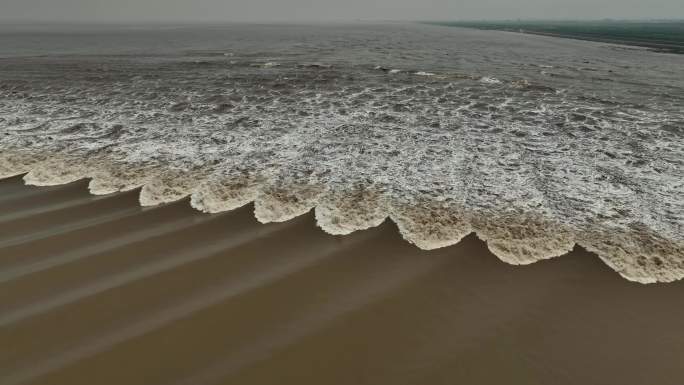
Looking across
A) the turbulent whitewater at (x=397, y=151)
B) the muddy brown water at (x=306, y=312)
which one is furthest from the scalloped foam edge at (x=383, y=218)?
the muddy brown water at (x=306, y=312)

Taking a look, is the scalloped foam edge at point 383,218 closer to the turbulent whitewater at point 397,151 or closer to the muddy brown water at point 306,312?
the turbulent whitewater at point 397,151

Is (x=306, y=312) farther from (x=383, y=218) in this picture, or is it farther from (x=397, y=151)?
(x=397, y=151)

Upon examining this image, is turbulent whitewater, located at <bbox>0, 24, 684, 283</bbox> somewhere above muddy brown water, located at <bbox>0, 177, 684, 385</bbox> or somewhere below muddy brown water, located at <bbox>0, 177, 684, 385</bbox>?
above

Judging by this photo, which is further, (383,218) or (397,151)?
(397,151)

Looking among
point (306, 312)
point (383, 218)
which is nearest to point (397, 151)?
point (383, 218)

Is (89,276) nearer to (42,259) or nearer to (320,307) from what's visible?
(42,259)

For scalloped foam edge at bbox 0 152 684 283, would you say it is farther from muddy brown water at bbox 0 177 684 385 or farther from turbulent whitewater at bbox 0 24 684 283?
muddy brown water at bbox 0 177 684 385

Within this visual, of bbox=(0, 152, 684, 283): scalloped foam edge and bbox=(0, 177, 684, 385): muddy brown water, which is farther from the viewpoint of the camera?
bbox=(0, 152, 684, 283): scalloped foam edge

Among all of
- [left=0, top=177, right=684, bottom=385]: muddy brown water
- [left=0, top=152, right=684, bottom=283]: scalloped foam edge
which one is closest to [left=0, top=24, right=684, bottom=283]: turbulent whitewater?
[left=0, top=152, right=684, bottom=283]: scalloped foam edge

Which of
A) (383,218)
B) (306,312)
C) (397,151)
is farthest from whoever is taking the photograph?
(397,151)
